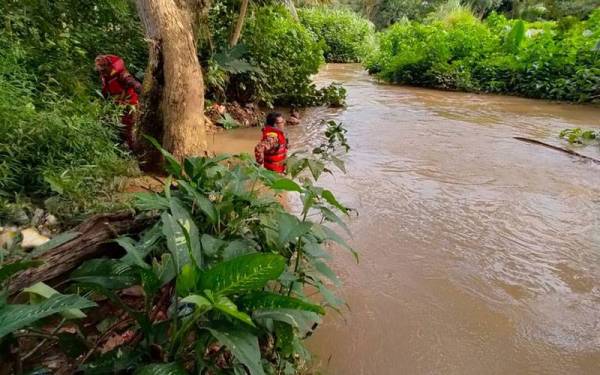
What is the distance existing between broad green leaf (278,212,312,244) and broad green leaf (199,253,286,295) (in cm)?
44

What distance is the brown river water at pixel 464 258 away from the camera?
2264 millimetres

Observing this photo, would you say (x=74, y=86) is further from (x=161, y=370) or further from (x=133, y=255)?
(x=161, y=370)

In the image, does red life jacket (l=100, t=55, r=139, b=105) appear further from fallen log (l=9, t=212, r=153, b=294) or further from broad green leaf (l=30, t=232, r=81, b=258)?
broad green leaf (l=30, t=232, r=81, b=258)

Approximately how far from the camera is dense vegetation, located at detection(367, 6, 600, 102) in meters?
9.23

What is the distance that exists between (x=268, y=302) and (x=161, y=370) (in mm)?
369

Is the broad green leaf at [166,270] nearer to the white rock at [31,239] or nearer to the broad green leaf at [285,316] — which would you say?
the broad green leaf at [285,316]

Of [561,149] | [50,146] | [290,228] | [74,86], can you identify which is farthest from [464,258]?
[74,86]

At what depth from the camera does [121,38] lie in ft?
18.5

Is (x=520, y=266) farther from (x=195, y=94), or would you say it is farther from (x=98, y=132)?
(x=98, y=132)

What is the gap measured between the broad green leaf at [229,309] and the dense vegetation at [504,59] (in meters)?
9.97

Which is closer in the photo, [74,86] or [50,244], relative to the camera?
[50,244]

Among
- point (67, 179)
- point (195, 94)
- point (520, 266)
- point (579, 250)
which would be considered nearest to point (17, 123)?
point (67, 179)

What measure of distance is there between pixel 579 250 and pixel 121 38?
5.64 m

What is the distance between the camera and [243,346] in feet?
4.02
